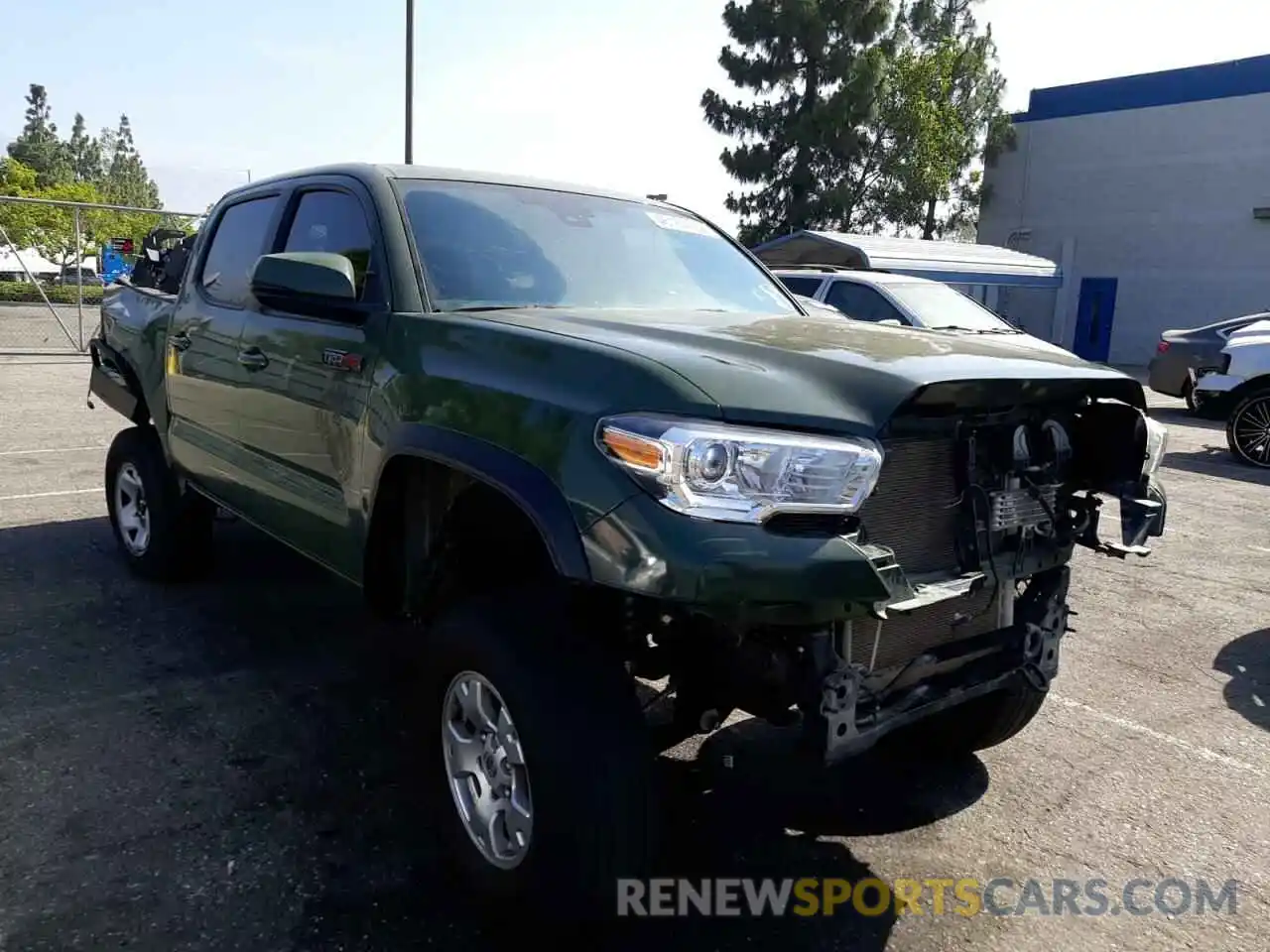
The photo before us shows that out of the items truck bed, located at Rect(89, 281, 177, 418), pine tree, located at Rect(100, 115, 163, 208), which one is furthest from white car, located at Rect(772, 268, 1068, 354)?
pine tree, located at Rect(100, 115, 163, 208)

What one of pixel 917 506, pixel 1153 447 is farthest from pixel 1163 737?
pixel 917 506

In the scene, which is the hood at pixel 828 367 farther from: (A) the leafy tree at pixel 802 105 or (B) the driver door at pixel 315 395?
(A) the leafy tree at pixel 802 105

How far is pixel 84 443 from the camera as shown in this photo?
899cm

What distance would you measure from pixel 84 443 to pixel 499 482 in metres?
8.05

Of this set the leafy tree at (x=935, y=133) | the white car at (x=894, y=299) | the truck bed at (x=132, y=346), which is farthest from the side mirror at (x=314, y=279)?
the leafy tree at (x=935, y=133)

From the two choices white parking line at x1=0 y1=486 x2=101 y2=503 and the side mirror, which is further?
white parking line at x1=0 y1=486 x2=101 y2=503

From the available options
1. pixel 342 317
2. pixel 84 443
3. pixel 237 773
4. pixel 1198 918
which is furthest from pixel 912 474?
pixel 84 443

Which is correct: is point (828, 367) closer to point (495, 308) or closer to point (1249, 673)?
point (495, 308)

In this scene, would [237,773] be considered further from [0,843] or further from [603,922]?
[603,922]

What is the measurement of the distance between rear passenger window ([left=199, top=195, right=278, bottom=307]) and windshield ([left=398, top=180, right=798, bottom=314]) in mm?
1082

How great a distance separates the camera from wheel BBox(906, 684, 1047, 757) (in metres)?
3.28

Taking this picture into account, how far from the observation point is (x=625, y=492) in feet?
7.00

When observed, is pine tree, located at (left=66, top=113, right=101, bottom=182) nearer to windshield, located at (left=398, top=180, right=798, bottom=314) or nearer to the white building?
the white building

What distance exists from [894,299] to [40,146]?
98.5 meters
